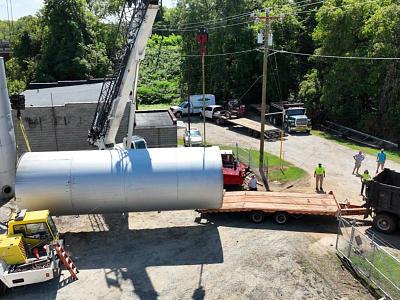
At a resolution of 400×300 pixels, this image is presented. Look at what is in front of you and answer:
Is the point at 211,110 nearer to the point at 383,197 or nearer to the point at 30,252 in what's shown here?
the point at 383,197

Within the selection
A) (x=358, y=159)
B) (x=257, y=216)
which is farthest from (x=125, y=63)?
(x=358, y=159)

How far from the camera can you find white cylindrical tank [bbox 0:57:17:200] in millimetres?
20781

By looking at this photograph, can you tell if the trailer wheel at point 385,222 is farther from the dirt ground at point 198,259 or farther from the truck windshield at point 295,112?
the truck windshield at point 295,112

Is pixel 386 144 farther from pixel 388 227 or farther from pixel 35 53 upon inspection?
pixel 35 53

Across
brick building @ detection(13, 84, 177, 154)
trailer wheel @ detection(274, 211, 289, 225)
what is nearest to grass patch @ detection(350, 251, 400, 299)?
trailer wheel @ detection(274, 211, 289, 225)

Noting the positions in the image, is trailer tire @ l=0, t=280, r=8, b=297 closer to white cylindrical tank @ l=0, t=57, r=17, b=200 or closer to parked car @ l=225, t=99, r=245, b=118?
white cylindrical tank @ l=0, t=57, r=17, b=200

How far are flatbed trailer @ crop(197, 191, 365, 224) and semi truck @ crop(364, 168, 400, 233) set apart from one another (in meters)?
0.85

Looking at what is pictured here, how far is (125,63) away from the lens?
18.1 m

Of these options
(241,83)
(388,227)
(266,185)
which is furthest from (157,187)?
(241,83)

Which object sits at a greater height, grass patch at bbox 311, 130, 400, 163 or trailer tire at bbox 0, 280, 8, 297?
grass patch at bbox 311, 130, 400, 163

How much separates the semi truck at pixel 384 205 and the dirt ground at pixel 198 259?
765 millimetres

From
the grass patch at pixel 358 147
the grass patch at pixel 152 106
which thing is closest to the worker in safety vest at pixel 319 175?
the grass patch at pixel 358 147

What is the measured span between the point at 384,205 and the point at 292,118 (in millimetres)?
19568

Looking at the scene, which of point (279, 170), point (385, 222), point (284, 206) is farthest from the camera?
point (279, 170)
